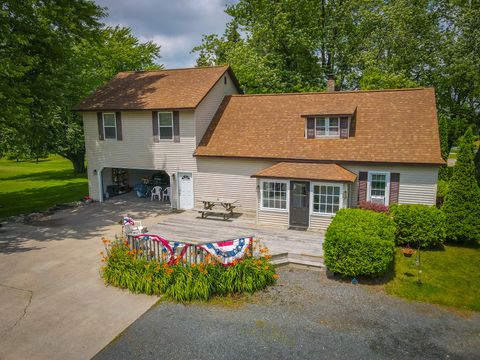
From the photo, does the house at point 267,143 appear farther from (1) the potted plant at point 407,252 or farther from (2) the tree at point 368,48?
(2) the tree at point 368,48

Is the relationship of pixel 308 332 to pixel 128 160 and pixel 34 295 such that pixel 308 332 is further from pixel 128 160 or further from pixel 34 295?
pixel 128 160

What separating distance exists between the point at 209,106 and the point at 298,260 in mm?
11244

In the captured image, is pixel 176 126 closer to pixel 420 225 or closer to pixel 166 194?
pixel 166 194

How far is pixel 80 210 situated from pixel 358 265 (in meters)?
16.2

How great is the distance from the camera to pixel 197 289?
392 inches

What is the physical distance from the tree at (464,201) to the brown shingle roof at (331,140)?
0.98 meters

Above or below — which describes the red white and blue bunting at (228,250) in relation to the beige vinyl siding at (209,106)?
below

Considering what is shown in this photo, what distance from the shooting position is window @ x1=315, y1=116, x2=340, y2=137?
17.6 m

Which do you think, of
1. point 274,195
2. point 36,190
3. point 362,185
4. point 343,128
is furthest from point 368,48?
point 36,190

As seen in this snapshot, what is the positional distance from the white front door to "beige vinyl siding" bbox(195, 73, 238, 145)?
7.06 feet

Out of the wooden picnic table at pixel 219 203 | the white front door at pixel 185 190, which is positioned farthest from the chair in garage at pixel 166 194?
the wooden picnic table at pixel 219 203

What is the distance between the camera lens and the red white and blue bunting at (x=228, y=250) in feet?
35.3

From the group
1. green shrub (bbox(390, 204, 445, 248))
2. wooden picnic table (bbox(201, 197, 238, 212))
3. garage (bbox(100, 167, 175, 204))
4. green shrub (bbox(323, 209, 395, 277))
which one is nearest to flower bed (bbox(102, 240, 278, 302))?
green shrub (bbox(323, 209, 395, 277))

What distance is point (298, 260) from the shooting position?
12484 millimetres
